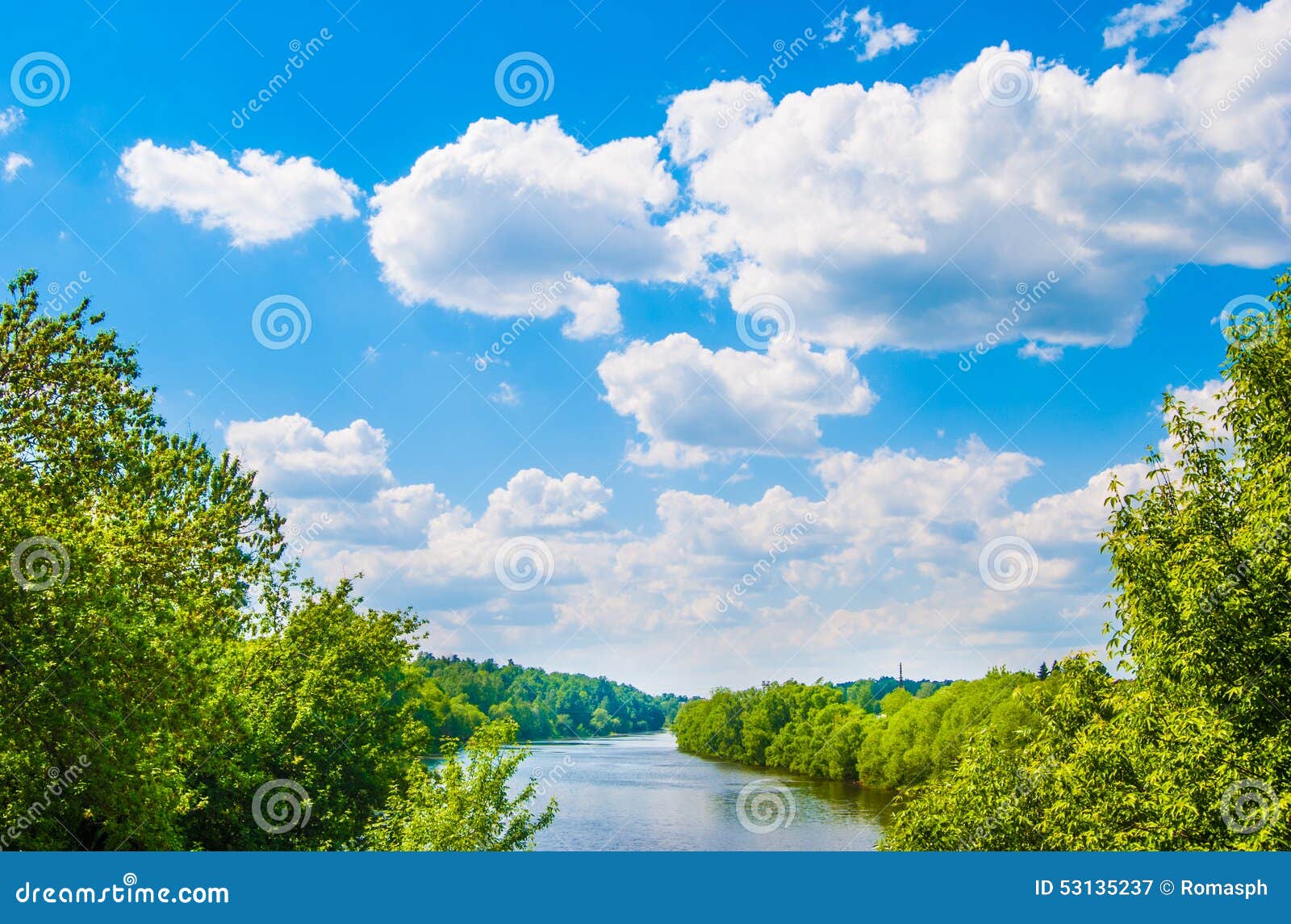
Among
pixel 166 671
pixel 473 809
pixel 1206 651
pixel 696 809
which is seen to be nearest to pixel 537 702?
pixel 696 809


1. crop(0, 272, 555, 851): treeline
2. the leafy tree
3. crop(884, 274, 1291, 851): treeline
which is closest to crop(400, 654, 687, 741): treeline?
crop(0, 272, 555, 851): treeline

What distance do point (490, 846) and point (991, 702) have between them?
49516mm

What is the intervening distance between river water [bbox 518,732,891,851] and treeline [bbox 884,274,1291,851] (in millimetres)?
19419

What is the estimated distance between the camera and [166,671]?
17.8m

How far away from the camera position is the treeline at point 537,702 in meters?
124

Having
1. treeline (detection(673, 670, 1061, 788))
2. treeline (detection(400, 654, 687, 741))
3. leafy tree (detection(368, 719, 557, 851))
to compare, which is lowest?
leafy tree (detection(368, 719, 557, 851))

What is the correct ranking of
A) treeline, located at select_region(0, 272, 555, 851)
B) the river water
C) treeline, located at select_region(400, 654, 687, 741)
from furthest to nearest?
1. treeline, located at select_region(400, 654, 687, 741)
2. the river water
3. treeline, located at select_region(0, 272, 555, 851)

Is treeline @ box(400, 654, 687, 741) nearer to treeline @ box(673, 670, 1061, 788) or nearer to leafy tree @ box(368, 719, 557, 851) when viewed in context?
treeline @ box(673, 670, 1061, 788)

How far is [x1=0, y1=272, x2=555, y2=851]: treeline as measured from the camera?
15.8 metres

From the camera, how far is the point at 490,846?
2292cm

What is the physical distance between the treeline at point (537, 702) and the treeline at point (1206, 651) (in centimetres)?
9345

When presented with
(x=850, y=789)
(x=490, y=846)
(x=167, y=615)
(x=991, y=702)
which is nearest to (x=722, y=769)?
(x=850, y=789)

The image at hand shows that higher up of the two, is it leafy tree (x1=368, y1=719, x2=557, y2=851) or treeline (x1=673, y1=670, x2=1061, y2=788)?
treeline (x1=673, y1=670, x2=1061, y2=788)

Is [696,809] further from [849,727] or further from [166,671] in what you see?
[166,671]
